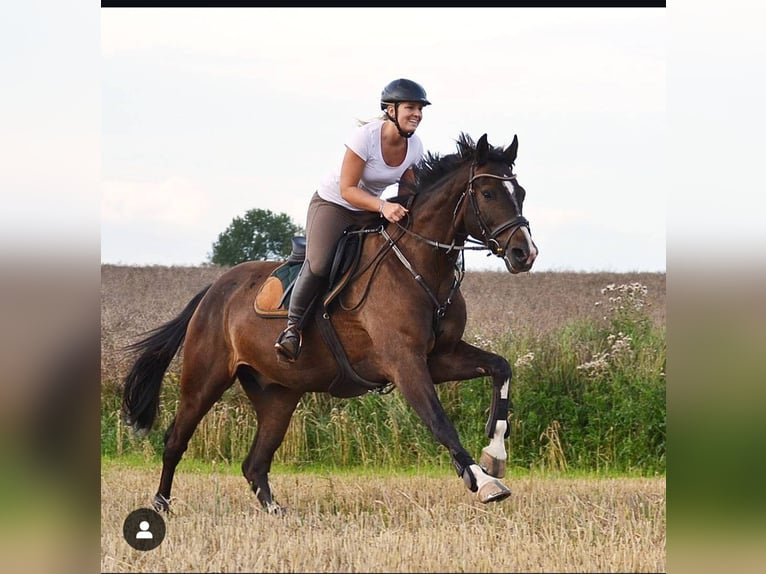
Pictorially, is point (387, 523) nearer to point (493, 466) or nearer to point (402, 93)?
point (493, 466)

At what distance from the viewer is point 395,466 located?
36.7 feet

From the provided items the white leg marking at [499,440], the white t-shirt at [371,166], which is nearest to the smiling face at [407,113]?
the white t-shirt at [371,166]

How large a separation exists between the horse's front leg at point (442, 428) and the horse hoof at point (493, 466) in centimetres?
26

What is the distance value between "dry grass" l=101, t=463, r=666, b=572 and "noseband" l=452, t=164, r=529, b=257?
6.57 feet

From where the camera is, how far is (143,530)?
6543mm

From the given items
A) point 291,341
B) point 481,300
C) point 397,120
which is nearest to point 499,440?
point 291,341

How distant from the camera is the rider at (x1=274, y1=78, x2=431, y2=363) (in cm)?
721

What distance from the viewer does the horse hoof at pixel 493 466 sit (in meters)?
6.67

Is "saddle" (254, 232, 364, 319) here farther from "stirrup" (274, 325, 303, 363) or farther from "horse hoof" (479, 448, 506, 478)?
"horse hoof" (479, 448, 506, 478)

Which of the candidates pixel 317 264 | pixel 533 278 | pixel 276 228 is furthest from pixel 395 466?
pixel 533 278

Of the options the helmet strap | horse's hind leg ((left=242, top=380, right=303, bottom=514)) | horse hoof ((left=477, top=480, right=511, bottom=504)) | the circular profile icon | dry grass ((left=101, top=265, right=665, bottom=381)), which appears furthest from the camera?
dry grass ((left=101, top=265, right=665, bottom=381))

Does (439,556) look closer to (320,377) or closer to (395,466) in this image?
(320,377)

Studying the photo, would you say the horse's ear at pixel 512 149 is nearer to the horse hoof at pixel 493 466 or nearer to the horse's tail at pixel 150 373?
the horse hoof at pixel 493 466

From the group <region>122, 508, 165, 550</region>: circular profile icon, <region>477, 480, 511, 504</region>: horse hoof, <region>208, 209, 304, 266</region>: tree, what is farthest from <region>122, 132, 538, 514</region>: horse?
<region>208, 209, 304, 266</region>: tree
